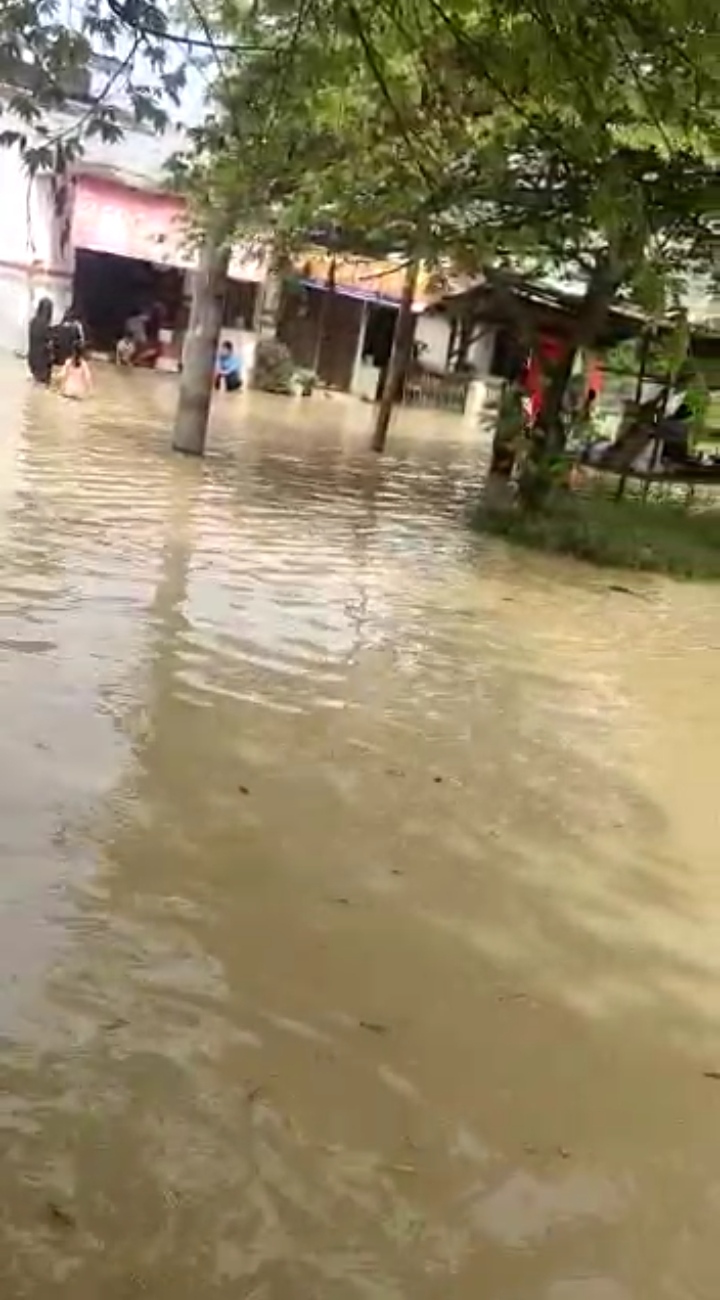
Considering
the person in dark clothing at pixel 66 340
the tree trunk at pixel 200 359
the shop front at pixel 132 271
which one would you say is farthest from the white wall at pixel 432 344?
the tree trunk at pixel 200 359

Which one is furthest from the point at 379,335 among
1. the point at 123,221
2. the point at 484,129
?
the point at 484,129

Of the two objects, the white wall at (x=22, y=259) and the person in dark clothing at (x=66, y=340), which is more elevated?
the white wall at (x=22, y=259)

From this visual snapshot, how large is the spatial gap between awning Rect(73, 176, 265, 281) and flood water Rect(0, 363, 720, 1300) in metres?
17.6

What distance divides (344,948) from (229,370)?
1001 inches

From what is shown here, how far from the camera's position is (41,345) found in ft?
72.6

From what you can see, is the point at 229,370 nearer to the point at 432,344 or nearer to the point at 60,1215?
the point at 432,344

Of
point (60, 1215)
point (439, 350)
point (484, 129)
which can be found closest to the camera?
point (60, 1215)

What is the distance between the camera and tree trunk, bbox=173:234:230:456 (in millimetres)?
17266

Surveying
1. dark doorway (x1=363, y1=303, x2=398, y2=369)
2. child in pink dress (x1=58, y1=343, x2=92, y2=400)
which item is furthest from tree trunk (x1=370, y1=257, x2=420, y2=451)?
dark doorway (x1=363, y1=303, x2=398, y2=369)

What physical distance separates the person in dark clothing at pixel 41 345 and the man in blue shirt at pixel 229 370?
669 centimetres

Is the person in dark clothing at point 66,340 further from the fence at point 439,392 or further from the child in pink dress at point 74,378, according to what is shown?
the fence at point 439,392

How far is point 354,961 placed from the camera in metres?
4.98

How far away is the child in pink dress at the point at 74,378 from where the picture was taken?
21438 millimetres

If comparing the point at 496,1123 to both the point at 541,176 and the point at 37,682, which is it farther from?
the point at 541,176
